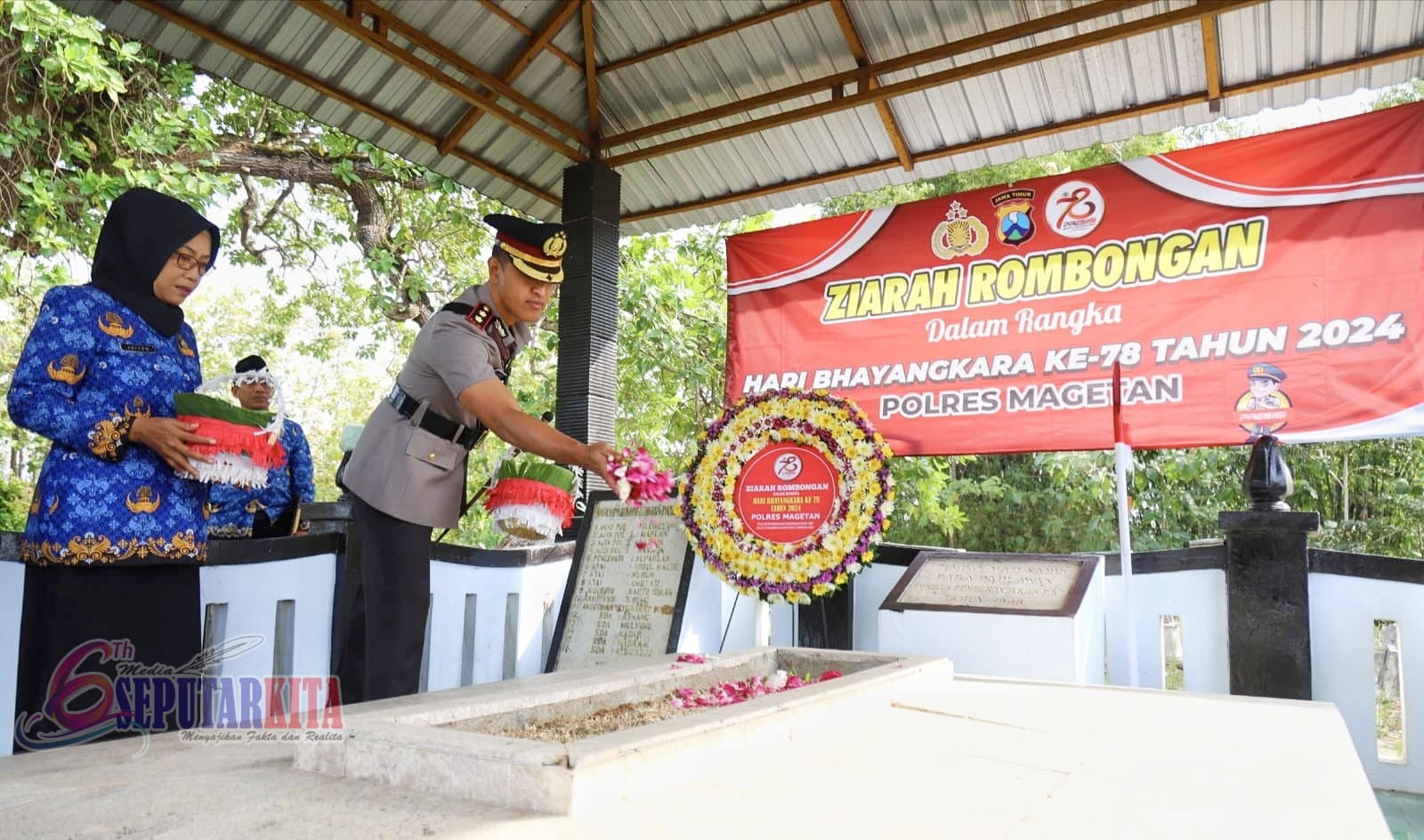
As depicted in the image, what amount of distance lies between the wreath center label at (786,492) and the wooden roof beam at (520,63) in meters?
2.47

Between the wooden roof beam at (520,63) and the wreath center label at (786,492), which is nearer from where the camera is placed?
the wreath center label at (786,492)

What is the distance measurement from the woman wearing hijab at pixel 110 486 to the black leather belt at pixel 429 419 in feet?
1.90

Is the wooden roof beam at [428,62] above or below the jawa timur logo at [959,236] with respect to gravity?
above

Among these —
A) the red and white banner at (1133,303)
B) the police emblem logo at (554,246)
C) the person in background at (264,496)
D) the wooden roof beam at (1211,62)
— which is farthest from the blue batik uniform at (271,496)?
the wooden roof beam at (1211,62)

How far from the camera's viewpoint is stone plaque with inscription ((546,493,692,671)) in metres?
3.74

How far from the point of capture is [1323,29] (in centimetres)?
407

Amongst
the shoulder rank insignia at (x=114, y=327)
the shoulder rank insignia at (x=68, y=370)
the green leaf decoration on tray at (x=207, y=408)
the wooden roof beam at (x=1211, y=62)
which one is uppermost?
the wooden roof beam at (x=1211, y=62)

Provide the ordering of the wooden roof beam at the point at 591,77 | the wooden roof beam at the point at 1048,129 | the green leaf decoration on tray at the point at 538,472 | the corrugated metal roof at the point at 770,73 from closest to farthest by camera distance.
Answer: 1. the green leaf decoration on tray at the point at 538,472
2. the corrugated metal roof at the point at 770,73
3. the wooden roof beam at the point at 1048,129
4. the wooden roof beam at the point at 591,77

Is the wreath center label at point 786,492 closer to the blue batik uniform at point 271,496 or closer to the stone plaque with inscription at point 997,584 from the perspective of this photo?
the stone plaque with inscription at point 997,584

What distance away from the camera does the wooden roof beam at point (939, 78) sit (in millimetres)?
3877

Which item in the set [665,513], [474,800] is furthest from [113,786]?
[665,513]

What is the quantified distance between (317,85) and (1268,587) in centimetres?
492

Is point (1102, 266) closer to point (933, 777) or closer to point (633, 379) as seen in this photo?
point (933, 777)

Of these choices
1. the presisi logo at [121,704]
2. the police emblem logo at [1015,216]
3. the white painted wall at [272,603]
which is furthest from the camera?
the police emblem logo at [1015,216]
